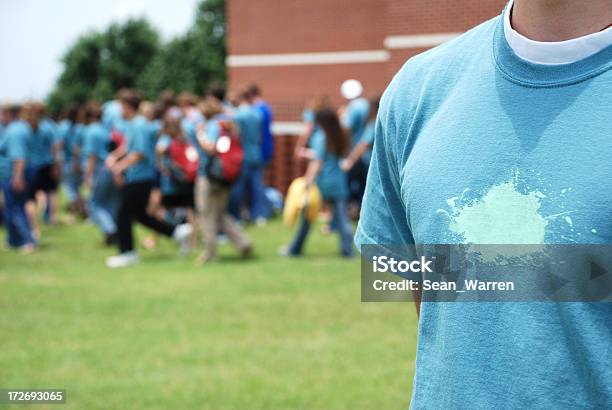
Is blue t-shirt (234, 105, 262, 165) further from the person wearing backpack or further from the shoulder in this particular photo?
the shoulder

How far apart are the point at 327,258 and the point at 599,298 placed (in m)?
10.3

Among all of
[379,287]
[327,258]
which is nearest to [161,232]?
[327,258]

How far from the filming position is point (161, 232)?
1238cm

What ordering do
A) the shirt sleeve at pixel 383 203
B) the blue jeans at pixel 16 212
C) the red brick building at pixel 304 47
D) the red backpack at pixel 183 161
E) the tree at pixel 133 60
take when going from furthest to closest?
the tree at pixel 133 60 < the red brick building at pixel 304 47 < the blue jeans at pixel 16 212 < the red backpack at pixel 183 161 < the shirt sleeve at pixel 383 203

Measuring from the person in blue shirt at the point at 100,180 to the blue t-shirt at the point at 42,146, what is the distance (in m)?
0.67

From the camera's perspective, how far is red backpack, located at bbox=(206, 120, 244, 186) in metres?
11.0

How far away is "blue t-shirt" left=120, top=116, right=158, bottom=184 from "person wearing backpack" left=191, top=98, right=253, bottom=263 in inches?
23.6

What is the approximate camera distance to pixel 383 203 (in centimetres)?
197

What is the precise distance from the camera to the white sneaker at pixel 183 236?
40.1 feet

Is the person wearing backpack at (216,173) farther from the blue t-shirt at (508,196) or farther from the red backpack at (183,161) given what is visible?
the blue t-shirt at (508,196)

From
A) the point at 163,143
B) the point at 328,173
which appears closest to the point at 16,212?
the point at 163,143

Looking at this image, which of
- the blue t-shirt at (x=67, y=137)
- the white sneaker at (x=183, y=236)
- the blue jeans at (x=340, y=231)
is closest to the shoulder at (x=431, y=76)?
the blue jeans at (x=340, y=231)

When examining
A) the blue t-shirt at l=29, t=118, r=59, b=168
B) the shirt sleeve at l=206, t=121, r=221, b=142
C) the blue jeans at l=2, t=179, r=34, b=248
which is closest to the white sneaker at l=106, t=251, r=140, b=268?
the shirt sleeve at l=206, t=121, r=221, b=142

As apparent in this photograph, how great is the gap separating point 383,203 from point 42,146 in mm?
13299
